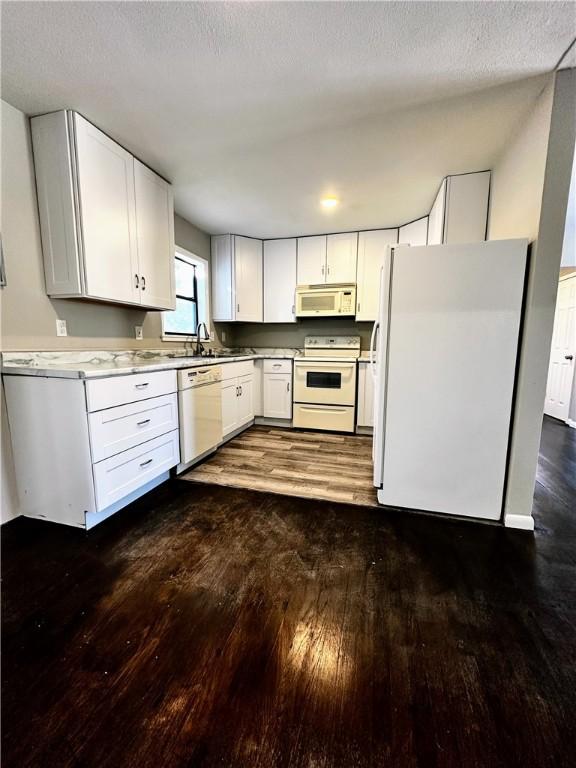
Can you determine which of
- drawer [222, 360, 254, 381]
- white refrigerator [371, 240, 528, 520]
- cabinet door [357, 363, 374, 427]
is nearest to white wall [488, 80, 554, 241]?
white refrigerator [371, 240, 528, 520]

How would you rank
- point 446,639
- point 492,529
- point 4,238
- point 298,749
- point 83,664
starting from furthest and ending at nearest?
point 492,529
point 4,238
point 446,639
point 83,664
point 298,749

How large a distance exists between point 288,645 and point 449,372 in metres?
1.62

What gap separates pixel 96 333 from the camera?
2396mm

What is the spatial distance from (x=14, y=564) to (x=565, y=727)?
226 cm

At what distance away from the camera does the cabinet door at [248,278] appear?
13.2 ft

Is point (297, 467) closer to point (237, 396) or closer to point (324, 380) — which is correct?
point (237, 396)

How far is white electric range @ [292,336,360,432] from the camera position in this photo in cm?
381

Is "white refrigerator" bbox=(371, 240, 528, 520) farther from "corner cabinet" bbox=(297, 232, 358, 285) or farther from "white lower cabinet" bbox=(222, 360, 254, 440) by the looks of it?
"corner cabinet" bbox=(297, 232, 358, 285)

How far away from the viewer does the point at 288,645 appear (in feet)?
3.85

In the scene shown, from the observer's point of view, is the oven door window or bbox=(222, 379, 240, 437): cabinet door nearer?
bbox=(222, 379, 240, 437): cabinet door

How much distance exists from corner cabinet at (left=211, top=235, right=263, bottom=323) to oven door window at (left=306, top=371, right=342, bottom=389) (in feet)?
3.67

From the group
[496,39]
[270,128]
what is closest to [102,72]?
[270,128]

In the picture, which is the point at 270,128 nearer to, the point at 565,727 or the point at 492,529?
the point at 492,529

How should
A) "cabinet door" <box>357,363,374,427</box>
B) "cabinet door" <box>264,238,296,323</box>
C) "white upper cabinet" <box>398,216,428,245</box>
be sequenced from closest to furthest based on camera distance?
"white upper cabinet" <box>398,216,428,245</box> → "cabinet door" <box>357,363,374,427</box> → "cabinet door" <box>264,238,296,323</box>
